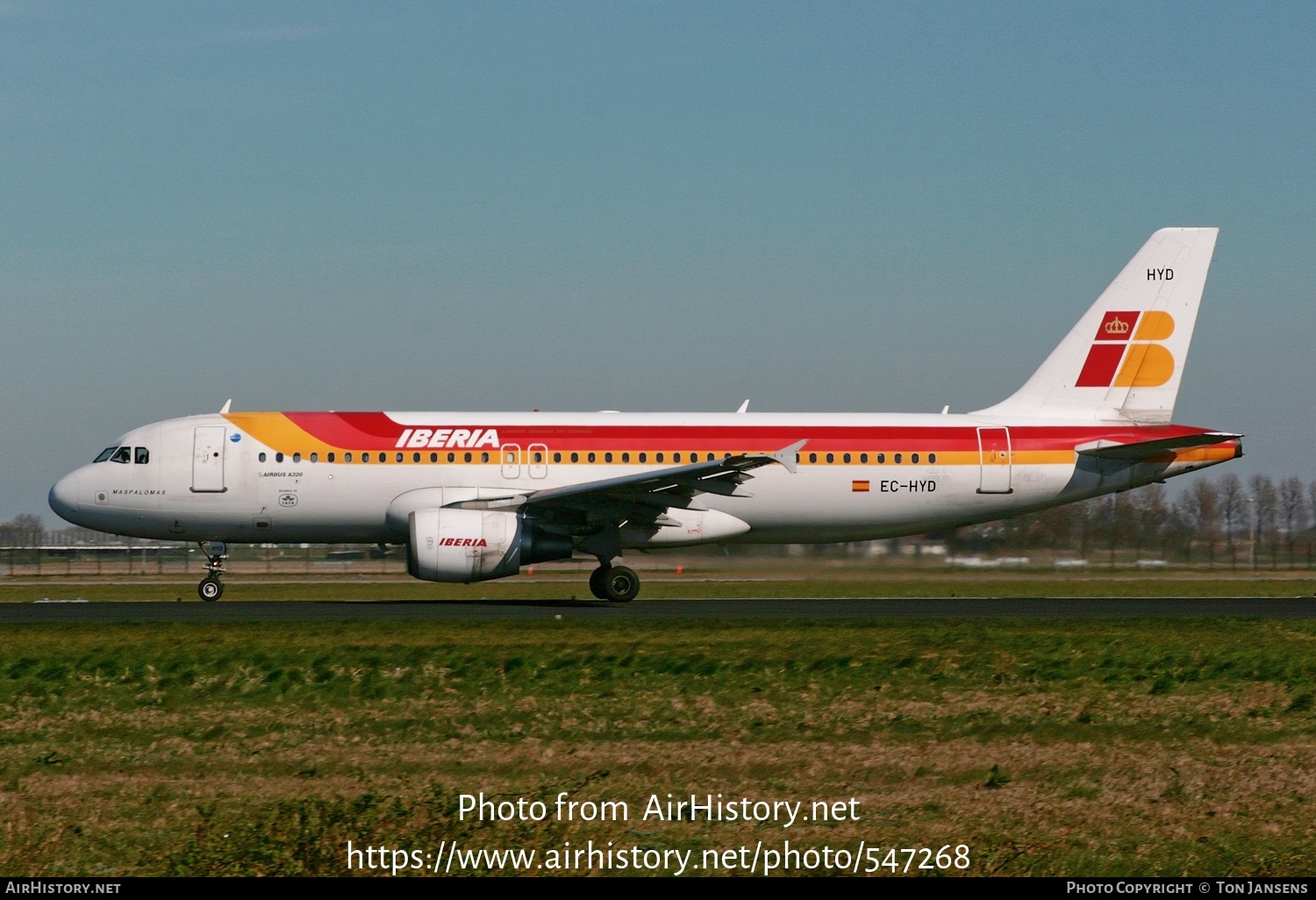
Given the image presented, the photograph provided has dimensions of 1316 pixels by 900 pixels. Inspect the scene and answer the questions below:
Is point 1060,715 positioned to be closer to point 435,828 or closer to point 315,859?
point 435,828

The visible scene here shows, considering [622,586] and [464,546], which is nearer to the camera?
[464,546]

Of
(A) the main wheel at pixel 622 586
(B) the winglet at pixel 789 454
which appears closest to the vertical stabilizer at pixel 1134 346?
(B) the winglet at pixel 789 454

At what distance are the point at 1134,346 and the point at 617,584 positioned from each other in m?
12.5

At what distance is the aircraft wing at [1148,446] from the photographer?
27.9 meters

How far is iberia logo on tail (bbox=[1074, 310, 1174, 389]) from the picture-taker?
29.9 meters

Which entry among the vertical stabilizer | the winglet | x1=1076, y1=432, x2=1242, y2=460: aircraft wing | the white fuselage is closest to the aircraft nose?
the white fuselage

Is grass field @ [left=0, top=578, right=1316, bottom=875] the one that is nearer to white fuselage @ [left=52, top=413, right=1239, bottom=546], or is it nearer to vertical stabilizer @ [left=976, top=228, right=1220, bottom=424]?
white fuselage @ [left=52, top=413, right=1239, bottom=546]

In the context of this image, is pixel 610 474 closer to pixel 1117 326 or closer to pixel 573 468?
pixel 573 468

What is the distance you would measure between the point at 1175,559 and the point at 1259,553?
20.3 ft

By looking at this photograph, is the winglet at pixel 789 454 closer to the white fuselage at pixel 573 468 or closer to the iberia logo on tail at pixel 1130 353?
the white fuselage at pixel 573 468

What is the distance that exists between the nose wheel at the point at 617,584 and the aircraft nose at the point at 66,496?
10388mm

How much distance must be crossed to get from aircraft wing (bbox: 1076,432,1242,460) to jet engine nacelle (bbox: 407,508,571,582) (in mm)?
12056

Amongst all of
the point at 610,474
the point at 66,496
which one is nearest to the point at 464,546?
the point at 610,474

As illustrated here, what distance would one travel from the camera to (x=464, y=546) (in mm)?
24812
